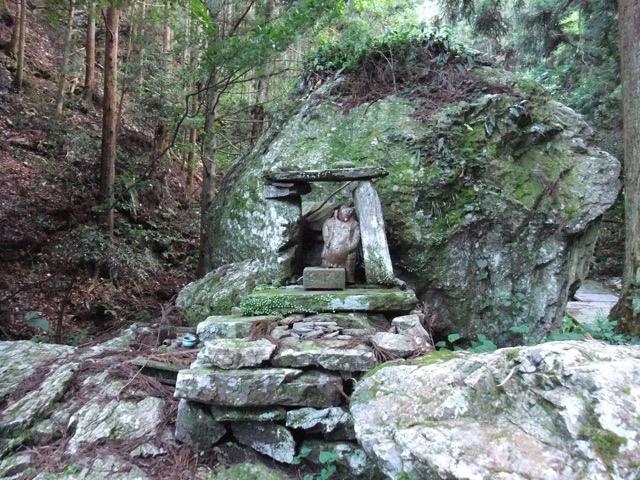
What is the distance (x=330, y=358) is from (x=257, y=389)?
0.52 m

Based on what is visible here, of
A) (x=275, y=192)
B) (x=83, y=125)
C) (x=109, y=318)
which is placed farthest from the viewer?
(x=83, y=125)

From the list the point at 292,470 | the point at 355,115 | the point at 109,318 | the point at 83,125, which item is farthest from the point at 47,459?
the point at 83,125

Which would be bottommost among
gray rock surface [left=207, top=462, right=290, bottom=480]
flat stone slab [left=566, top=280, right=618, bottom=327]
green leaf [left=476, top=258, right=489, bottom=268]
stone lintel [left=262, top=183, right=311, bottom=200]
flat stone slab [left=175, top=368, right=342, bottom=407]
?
gray rock surface [left=207, top=462, right=290, bottom=480]

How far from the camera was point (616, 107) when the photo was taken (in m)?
11.1

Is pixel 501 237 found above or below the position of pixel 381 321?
above

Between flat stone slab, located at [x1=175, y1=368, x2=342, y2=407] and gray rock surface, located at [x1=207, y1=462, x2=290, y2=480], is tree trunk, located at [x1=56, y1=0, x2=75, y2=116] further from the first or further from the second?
gray rock surface, located at [x1=207, y1=462, x2=290, y2=480]

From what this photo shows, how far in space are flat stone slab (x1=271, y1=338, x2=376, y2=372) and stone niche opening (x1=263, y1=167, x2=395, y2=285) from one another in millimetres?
1467

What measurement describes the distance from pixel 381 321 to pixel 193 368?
1.60 meters

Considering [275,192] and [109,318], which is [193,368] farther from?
[109,318]

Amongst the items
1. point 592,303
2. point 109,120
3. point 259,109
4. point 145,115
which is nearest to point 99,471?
point 109,120

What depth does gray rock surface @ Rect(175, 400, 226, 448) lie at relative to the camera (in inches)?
116

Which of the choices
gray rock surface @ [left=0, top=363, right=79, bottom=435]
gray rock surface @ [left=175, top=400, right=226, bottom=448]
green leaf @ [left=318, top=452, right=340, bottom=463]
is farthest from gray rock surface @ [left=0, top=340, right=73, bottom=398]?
green leaf @ [left=318, top=452, right=340, bottom=463]

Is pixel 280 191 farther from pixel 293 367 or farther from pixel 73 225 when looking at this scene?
pixel 73 225

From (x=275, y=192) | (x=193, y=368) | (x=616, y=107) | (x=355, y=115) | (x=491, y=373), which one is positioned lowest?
(x=193, y=368)
